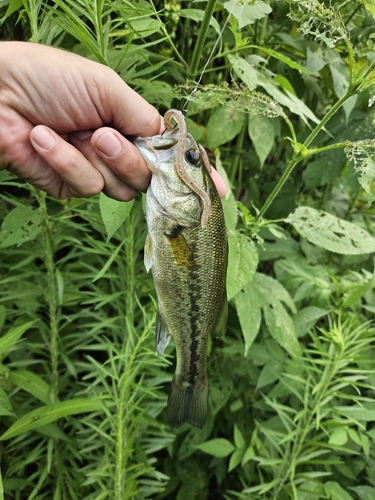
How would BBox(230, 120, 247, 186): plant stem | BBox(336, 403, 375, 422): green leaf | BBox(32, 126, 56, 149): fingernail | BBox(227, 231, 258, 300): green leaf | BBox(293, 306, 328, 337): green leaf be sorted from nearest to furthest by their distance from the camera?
BBox(32, 126, 56, 149): fingernail, BBox(227, 231, 258, 300): green leaf, BBox(336, 403, 375, 422): green leaf, BBox(293, 306, 328, 337): green leaf, BBox(230, 120, 247, 186): plant stem

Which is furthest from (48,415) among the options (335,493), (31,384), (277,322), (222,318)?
(335,493)

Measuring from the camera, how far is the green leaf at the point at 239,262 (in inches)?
40.8

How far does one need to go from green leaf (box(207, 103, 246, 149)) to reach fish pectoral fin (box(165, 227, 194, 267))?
53cm

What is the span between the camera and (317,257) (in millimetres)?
1681

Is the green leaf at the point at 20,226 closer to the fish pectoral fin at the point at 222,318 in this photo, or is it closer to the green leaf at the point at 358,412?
the fish pectoral fin at the point at 222,318

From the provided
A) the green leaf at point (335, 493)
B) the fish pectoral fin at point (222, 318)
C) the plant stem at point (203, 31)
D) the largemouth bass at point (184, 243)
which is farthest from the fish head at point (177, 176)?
the green leaf at point (335, 493)

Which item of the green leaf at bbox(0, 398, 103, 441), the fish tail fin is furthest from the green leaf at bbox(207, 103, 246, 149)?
the green leaf at bbox(0, 398, 103, 441)

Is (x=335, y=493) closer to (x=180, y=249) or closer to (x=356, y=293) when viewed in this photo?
(x=356, y=293)

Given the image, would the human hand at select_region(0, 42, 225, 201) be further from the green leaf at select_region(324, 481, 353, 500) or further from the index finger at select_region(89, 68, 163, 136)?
the green leaf at select_region(324, 481, 353, 500)

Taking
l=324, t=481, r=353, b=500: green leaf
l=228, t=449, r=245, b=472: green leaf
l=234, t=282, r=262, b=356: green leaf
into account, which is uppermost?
l=234, t=282, r=262, b=356: green leaf

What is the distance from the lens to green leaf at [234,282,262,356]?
1.13 metres

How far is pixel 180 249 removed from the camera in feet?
2.83

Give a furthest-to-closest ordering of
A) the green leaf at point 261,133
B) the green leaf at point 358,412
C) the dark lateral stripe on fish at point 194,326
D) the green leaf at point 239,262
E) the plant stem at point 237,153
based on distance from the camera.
→ the plant stem at point 237,153 → the green leaf at point 261,133 → the green leaf at point 358,412 → the green leaf at point 239,262 → the dark lateral stripe on fish at point 194,326

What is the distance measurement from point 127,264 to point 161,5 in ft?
2.92
